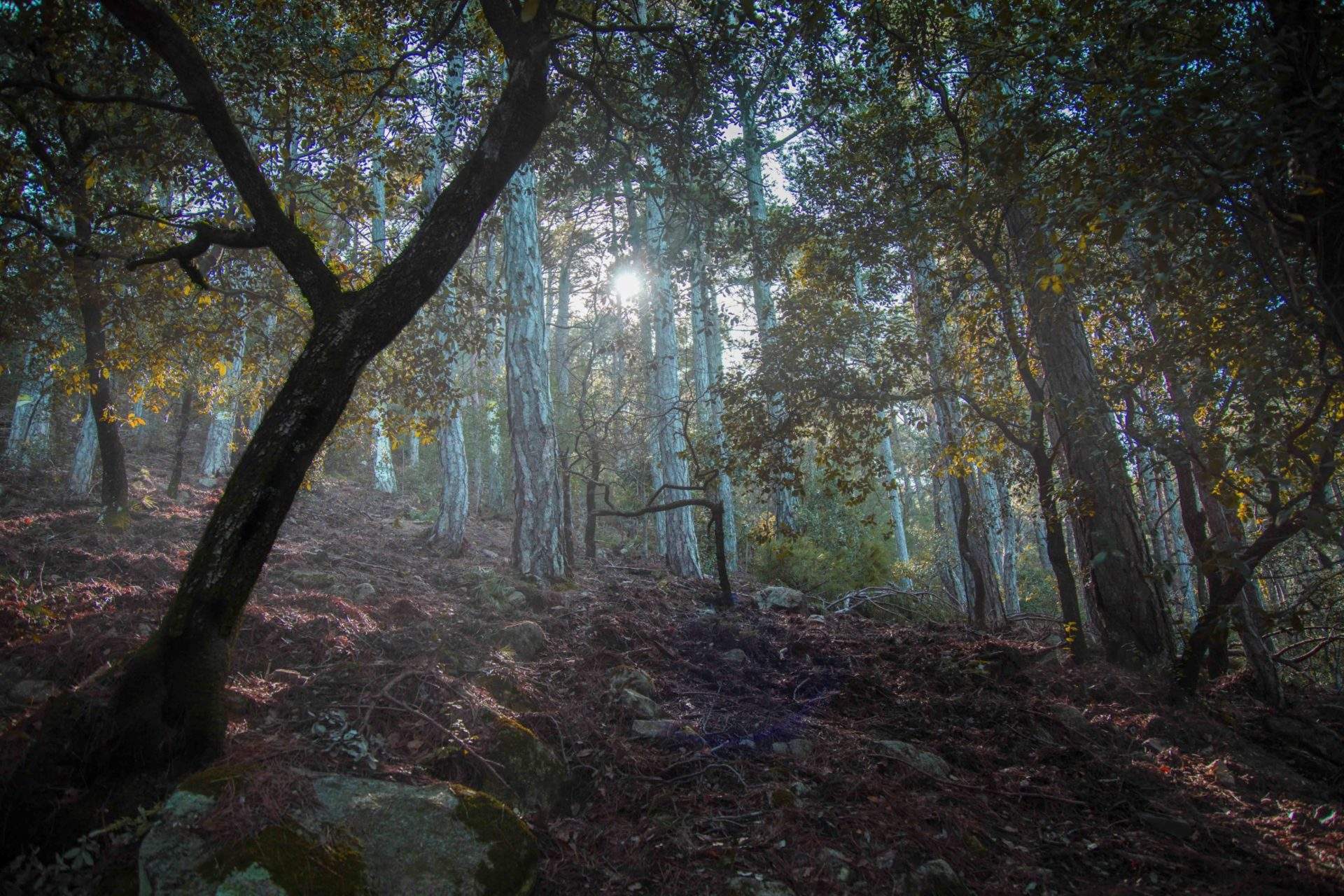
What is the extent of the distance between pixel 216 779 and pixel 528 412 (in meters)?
6.29

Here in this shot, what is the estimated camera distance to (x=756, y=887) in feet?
10.0

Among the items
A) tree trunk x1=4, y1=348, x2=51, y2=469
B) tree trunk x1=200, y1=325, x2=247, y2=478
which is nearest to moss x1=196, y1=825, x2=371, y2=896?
tree trunk x1=4, y1=348, x2=51, y2=469

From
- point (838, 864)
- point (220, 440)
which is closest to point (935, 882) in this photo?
point (838, 864)

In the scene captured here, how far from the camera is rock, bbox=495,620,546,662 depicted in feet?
19.0

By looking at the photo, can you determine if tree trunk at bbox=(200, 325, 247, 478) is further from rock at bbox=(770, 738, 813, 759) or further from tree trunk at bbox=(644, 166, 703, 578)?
rock at bbox=(770, 738, 813, 759)

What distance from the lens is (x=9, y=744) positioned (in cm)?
332

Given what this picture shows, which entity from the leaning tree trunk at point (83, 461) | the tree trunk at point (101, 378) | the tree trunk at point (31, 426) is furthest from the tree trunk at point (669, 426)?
the tree trunk at point (31, 426)

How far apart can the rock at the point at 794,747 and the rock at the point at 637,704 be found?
0.90 m

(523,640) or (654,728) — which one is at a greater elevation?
(523,640)

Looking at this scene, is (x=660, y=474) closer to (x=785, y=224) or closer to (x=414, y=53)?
(x=785, y=224)

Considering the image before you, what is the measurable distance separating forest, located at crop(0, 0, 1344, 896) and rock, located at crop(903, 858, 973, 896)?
18 mm

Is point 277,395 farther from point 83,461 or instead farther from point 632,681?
point 83,461

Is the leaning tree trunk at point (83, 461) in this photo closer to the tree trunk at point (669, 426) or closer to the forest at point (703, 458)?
the forest at point (703, 458)

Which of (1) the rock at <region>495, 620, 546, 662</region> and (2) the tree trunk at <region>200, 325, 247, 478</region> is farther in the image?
(2) the tree trunk at <region>200, 325, 247, 478</region>
